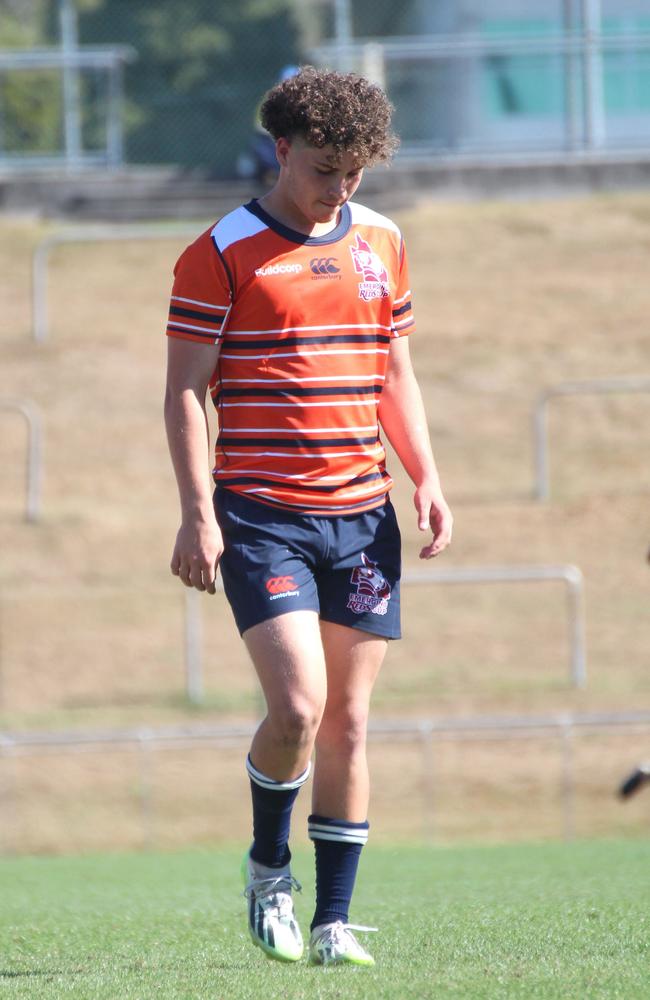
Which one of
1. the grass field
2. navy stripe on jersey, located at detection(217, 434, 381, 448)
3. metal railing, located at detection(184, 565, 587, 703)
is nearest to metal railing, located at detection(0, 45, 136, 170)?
metal railing, located at detection(184, 565, 587, 703)

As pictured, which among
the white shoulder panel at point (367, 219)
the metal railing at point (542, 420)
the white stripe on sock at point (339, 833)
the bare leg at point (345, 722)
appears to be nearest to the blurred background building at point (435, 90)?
Result: the metal railing at point (542, 420)

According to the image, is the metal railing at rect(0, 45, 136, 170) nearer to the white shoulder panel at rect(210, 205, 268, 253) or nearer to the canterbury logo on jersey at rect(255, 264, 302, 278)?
the white shoulder panel at rect(210, 205, 268, 253)

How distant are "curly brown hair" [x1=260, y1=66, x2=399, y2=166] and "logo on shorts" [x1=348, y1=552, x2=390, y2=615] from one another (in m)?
1.06

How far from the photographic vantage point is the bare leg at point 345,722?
14.1 feet

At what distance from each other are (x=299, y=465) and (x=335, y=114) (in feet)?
2.95

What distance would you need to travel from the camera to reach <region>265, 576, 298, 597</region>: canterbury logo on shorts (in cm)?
409

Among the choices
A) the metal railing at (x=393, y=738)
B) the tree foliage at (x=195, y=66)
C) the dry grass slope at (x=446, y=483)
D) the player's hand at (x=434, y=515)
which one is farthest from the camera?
the tree foliage at (x=195, y=66)

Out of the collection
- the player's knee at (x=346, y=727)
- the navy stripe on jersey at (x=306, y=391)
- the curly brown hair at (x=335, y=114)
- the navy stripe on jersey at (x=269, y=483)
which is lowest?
the player's knee at (x=346, y=727)

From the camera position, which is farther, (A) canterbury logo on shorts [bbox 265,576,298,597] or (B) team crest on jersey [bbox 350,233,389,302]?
(B) team crest on jersey [bbox 350,233,389,302]

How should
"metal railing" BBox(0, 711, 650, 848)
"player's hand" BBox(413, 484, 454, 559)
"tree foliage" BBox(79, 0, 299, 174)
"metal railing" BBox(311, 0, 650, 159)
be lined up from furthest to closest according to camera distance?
"tree foliage" BBox(79, 0, 299, 174) → "metal railing" BBox(311, 0, 650, 159) → "metal railing" BBox(0, 711, 650, 848) → "player's hand" BBox(413, 484, 454, 559)

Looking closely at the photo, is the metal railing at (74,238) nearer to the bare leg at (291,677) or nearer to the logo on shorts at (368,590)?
the logo on shorts at (368,590)

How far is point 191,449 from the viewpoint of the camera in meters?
4.18

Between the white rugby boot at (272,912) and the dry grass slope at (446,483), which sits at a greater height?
the white rugby boot at (272,912)

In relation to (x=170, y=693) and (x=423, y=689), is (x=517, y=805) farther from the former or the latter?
(x=170, y=693)
